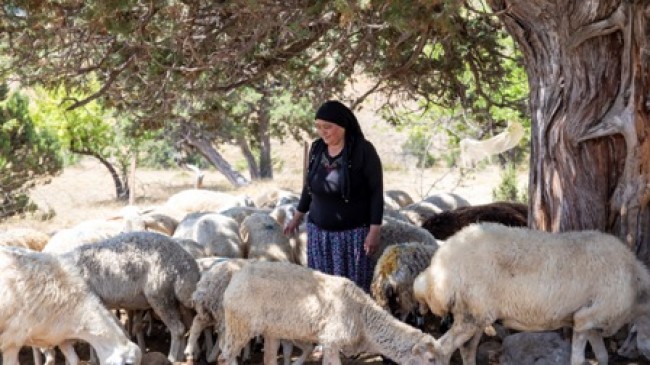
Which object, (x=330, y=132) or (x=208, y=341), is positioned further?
(x=208, y=341)

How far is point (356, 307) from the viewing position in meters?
6.78

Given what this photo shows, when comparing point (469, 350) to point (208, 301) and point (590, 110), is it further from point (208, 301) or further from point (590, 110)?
point (590, 110)

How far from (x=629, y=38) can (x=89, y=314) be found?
489cm

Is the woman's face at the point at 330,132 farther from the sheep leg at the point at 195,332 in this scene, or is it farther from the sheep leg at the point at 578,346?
the sheep leg at the point at 578,346

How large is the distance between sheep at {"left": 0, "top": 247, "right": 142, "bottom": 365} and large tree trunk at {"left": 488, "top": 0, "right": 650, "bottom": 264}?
151 inches

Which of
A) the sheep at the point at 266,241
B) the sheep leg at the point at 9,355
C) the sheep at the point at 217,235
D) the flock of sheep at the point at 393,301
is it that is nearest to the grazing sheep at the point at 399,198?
the sheep at the point at 217,235

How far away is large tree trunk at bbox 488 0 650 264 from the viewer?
7.46 metres

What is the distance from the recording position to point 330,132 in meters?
7.22

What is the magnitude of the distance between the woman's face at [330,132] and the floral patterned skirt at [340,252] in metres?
0.76

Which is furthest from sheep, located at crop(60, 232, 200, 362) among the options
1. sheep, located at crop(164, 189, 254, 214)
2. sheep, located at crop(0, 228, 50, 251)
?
sheep, located at crop(164, 189, 254, 214)

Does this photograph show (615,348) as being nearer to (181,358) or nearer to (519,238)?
(519,238)

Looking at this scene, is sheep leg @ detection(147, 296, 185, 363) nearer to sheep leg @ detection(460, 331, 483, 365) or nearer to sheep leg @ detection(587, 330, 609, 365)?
sheep leg @ detection(460, 331, 483, 365)

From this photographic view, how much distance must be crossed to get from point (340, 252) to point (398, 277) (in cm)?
53

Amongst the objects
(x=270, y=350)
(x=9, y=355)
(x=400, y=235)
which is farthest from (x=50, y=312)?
(x=400, y=235)
